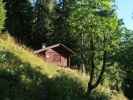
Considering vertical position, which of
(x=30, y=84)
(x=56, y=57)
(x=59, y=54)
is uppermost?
(x=59, y=54)

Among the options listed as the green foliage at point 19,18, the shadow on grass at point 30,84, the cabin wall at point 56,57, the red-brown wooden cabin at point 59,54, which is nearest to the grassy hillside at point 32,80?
the shadow on grass at point 30,84

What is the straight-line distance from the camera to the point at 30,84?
3027 centimetres

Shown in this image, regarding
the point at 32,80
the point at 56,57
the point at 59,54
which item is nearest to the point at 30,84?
the point at 32,80

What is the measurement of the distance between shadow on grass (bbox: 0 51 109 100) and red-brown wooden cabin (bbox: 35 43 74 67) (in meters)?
18.3

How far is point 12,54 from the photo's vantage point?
35.8m

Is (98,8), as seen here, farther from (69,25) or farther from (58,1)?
(58,1)

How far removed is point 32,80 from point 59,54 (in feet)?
86.2

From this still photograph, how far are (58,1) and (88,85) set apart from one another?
3458 cm

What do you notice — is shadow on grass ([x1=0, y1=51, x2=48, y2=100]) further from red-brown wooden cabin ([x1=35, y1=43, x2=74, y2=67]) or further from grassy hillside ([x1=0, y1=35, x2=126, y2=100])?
red-brown wooden cabin ([x1=35, y1=43, x2=74, y2=67])

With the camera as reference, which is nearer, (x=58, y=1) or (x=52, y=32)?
(x=52, y=32)

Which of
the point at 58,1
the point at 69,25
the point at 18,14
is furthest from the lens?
the point at 58,1

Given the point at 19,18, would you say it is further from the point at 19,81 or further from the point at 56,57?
the point at 19,81

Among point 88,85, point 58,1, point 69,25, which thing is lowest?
point 88,85

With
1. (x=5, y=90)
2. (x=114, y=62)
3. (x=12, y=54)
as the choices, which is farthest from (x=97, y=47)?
(x=5, y=90)
